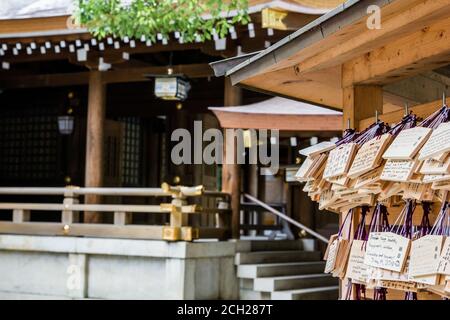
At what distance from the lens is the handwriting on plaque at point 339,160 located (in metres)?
4.01

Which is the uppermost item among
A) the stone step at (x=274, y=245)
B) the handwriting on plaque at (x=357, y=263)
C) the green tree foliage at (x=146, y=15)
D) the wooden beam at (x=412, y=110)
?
the green tree foliage at (x=146, y=15)

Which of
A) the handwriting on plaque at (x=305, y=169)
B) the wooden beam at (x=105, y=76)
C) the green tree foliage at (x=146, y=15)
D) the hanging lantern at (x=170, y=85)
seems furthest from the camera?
the wooden beam at (x=105, y=76)

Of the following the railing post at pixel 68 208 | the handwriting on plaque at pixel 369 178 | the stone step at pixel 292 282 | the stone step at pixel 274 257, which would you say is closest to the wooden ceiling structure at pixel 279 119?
the stone step at pixel 274 257

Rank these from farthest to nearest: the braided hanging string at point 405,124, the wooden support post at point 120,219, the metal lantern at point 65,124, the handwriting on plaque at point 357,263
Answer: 1. the metal lantern at point 65,124
2. the wooden support post at point 120,219
3. the handwriting on plaque at point 357,263
4. the braided hanging string at point 405,124

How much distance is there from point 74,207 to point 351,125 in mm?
8485

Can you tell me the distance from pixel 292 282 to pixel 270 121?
101 inches

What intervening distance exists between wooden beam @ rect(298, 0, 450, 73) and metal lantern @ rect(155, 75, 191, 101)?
7.97 metres

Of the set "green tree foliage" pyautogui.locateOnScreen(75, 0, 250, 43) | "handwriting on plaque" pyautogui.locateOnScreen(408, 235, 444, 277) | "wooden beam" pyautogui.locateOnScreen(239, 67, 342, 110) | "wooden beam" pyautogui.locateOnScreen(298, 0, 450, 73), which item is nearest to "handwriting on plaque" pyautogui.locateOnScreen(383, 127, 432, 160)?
"handwriting on plaque" pyautogui.locateOnScreen(408, 235, 444, 277)

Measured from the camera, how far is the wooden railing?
36.7 ft

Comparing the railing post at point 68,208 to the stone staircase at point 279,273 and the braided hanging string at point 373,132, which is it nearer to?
the stone staircase at point 279,273

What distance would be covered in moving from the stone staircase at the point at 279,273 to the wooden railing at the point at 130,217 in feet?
2.13

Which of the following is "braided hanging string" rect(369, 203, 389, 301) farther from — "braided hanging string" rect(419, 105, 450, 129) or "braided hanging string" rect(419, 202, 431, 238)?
"braided hanging string" rect(419, 105, 450, 129)

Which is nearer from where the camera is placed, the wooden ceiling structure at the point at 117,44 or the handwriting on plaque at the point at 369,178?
the handwriting on plaque at the point at 369,178

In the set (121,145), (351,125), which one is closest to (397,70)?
(351,125)
